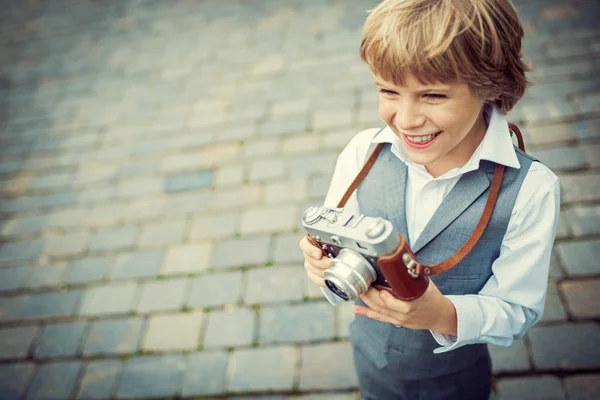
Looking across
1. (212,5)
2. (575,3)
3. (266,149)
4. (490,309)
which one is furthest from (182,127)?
(575,3)

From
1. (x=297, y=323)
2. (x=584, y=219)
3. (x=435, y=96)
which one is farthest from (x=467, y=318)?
(x=584, y=219)

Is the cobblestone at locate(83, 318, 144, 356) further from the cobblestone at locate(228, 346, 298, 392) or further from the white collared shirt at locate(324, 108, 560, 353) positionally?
the white collared shirt at locate(324, 108, 560, 353)

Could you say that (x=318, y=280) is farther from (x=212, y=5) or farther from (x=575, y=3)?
(x=212, y=5)

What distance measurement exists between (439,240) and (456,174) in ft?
0.59

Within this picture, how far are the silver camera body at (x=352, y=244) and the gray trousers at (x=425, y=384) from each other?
1.72ft

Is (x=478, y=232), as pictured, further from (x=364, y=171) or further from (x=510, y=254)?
(x=364, y=171)

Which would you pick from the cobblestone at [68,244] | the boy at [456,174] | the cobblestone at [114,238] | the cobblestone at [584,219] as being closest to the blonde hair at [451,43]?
the boy at [456,174]

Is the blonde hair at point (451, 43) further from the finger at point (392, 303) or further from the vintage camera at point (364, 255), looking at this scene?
the finger at point (392, 303)

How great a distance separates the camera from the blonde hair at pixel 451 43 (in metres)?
0.98

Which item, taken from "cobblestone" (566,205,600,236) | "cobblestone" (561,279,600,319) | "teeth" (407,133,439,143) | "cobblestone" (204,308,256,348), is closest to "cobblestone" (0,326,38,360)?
"cobblestone" (204,308,256,348)

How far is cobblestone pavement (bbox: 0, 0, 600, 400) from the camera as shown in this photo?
222 centimetres

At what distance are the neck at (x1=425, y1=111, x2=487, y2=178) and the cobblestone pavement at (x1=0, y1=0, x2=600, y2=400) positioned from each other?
4.15ft

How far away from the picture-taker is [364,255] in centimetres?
100

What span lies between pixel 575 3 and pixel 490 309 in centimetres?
416
